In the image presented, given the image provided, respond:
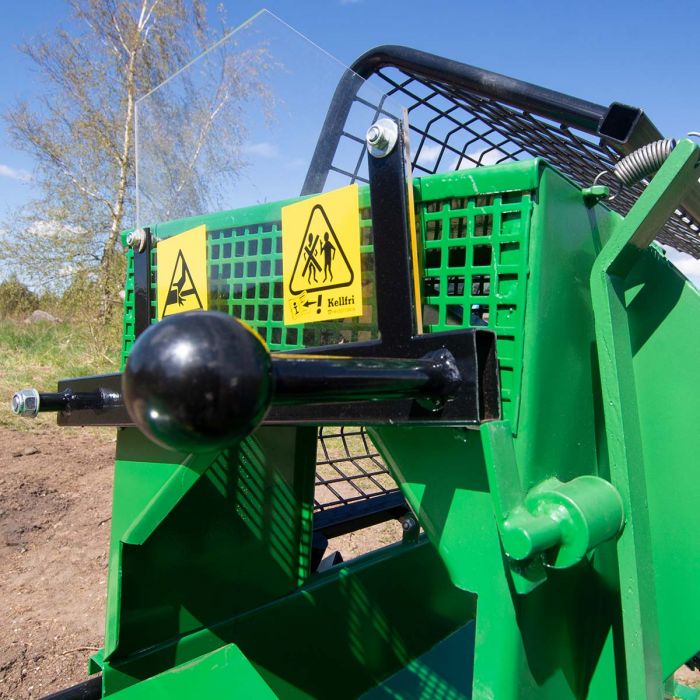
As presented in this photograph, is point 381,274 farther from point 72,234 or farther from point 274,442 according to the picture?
point 72,234

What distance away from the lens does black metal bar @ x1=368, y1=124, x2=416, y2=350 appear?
86cm

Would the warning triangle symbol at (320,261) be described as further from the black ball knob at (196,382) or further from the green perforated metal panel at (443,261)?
the black ball knob at (196,382)

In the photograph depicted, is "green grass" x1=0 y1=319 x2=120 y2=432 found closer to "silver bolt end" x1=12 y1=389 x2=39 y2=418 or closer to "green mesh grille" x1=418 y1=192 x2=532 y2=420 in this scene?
"silver bolt end" x1=12 y1=389 x2=39 y2=418

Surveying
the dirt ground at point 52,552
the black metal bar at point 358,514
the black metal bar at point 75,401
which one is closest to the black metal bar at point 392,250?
the black metal bar at point 75,401

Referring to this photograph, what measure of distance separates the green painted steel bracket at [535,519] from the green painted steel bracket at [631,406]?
0.24 ft

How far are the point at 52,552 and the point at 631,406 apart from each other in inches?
127

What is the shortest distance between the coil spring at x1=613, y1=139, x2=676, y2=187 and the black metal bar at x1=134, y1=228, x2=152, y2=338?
0.93 metres

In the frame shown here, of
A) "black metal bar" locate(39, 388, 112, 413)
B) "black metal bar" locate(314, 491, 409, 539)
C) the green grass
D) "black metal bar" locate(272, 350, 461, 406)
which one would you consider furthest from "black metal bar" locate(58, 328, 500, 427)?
the green grass

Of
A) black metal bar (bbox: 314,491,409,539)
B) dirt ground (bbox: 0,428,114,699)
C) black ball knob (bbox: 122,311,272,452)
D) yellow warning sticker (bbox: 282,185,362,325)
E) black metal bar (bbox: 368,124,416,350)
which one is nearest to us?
black ball knob (bbox: 122,311,272,452)

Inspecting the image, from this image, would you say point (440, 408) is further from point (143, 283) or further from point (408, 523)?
point (408, 523)

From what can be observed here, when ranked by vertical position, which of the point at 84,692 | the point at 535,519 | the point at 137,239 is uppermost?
the point at 137,239

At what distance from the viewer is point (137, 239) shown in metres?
1.39

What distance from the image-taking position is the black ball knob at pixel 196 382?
45cm

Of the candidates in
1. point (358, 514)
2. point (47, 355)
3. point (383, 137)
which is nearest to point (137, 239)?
point (383, 137)
